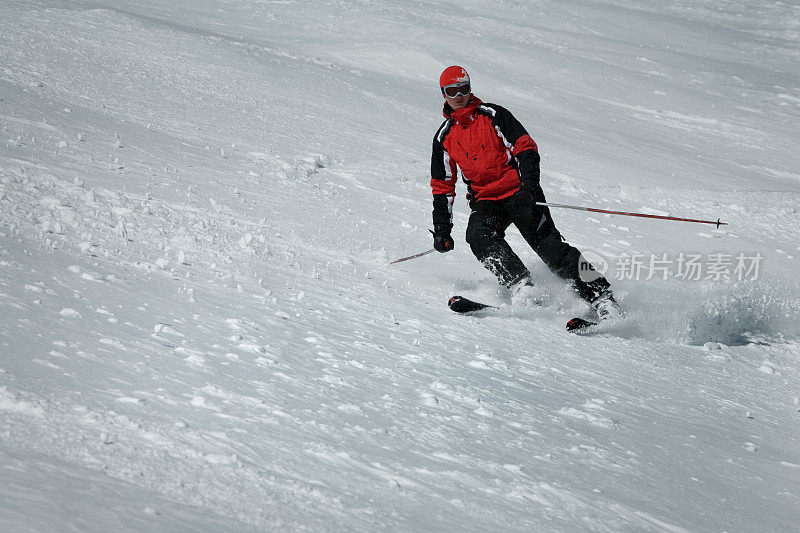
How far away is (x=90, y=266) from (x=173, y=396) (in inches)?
60.3

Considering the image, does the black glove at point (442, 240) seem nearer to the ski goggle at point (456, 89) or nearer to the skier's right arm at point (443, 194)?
the skier's right arm at point (443, 194)

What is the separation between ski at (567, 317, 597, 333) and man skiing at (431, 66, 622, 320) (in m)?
0.21

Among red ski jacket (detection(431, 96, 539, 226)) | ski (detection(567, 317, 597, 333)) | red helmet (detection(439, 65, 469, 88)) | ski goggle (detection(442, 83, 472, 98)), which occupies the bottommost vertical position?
ski (detection(567, 317, 597, 333))

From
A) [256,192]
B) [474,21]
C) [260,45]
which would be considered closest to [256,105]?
[256,192]

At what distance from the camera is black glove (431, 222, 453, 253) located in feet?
17.2

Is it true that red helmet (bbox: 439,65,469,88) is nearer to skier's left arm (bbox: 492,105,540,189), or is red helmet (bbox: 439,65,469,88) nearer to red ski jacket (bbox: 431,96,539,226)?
red ski jacket (bbox: 431,96,539,226)

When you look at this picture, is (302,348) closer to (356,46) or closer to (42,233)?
(42,233)

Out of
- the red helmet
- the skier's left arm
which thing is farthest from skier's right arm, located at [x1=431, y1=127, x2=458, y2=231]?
the red helmet

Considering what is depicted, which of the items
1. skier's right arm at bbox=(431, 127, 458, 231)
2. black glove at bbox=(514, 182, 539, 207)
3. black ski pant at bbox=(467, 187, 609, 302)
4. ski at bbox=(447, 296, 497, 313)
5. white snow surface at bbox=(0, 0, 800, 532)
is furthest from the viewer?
skier's right arm at bbox=(431, 127, 458, 231)

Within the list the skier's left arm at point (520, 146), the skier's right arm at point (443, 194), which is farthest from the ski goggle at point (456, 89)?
the skier's right arm at point (443, 194)

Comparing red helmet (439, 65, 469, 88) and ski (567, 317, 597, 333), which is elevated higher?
red helmet (439, 65, 469, 88)

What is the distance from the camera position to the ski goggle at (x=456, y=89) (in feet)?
15.5

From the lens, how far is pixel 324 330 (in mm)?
3812

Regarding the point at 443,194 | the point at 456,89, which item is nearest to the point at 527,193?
the point at 443,194
